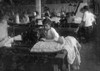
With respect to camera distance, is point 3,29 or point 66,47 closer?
point 66,47

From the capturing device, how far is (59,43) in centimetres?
123

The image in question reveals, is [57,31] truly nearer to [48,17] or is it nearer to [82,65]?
[48,17]

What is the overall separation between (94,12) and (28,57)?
59 centimetres

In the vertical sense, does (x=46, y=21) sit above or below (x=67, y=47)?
above

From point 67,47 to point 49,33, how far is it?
6.6 inches

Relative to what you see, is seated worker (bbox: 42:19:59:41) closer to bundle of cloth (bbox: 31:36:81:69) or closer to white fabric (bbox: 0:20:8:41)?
bundle of cloth (bbox: 31:36:81:69)

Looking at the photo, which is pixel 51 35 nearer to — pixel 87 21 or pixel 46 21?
pixel 46 21

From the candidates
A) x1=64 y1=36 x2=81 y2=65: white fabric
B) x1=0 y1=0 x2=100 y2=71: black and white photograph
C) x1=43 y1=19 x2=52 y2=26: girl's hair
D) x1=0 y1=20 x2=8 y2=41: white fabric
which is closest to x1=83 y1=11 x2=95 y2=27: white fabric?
x1=0 y1=0 x2=100 y2=71: black and white photograph

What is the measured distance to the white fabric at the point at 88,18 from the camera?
1.23 m

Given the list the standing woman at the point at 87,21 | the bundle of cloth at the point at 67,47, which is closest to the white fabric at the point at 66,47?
the bundle of cloth at the point at 67,47

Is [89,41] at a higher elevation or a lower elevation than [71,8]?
lower

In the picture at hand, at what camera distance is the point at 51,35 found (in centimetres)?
127

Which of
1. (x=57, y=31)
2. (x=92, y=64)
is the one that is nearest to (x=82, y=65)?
(x=92, y=64)

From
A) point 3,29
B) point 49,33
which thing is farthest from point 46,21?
point 3,29
